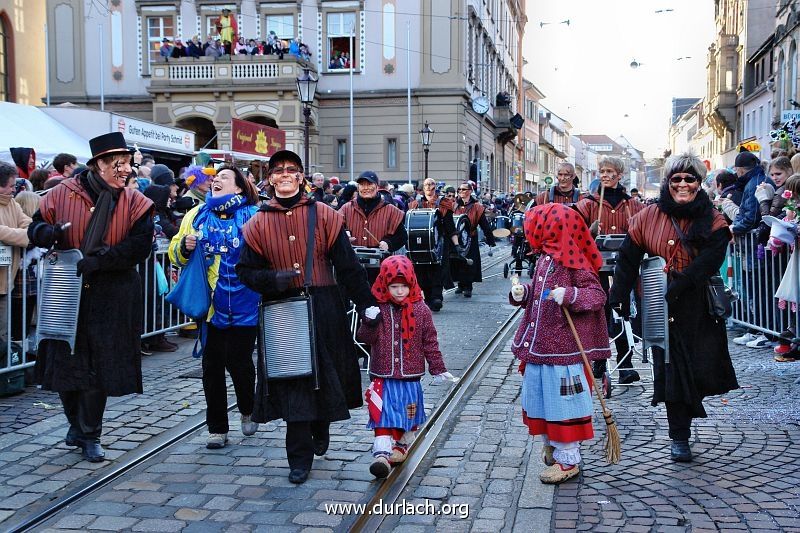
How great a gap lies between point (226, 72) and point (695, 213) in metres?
32.3

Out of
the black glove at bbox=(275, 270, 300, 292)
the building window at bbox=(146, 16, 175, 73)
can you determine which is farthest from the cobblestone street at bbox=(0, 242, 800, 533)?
the building window at bbox=(146, 16, 175, 73)

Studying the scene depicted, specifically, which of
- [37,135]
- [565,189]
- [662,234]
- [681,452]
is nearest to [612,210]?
[565,189]

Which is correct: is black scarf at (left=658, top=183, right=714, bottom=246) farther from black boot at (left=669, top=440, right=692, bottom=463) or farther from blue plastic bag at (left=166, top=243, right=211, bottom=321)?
blue plastic bag at (left=166, top=243, right=211, bottom=321)

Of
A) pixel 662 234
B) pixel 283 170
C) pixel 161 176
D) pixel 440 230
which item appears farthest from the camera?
pixel 440 230

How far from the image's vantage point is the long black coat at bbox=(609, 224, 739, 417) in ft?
18.3

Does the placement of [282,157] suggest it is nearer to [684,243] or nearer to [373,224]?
[684,243]

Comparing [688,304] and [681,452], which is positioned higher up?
[688,304]

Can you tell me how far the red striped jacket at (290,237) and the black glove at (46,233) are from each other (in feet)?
4.24

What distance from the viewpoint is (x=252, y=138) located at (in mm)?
22141

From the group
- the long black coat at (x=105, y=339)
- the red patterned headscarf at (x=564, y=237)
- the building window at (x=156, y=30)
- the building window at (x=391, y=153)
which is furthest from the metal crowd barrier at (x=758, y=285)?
the building window at (x=156, y=30)

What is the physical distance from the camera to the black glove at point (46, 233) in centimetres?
571

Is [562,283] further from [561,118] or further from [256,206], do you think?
[561,118]

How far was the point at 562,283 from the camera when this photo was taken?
5289 mm

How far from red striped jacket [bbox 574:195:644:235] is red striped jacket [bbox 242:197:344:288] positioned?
142 inches
